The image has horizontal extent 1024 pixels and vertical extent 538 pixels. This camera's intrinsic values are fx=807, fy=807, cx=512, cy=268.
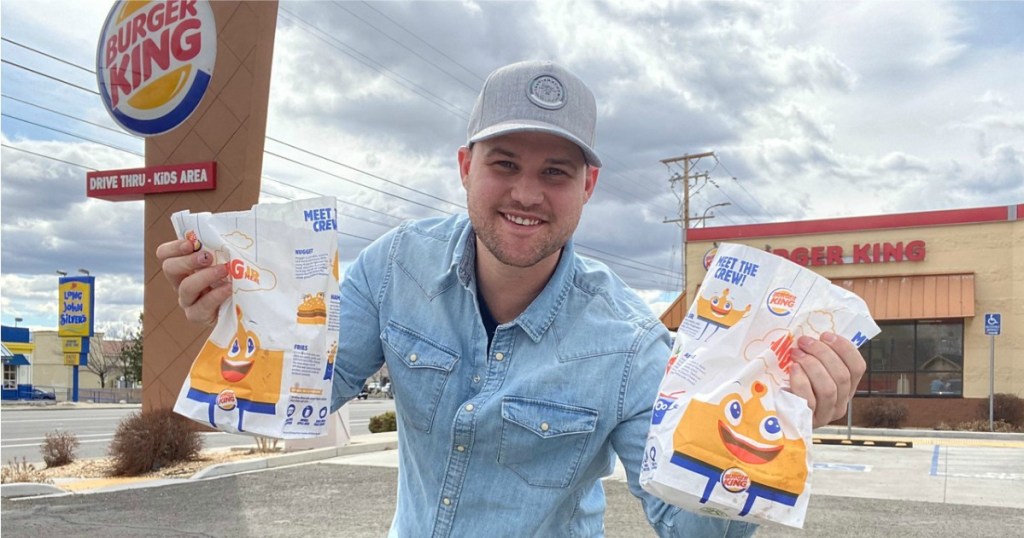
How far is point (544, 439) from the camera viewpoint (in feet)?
7.10

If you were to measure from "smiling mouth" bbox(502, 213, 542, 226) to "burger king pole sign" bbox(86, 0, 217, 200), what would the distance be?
612 inches

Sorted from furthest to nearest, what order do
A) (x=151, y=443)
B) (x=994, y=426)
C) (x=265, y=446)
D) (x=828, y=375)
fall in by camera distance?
1. (x=994, y=426)
2. (x=265, y=446)
3. (x=151, y=443)
4. (x=828, y=375)

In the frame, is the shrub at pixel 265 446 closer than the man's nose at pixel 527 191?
No

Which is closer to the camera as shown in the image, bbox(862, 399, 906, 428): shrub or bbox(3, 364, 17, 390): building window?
bbox(862, 399, 906, 428): shrub

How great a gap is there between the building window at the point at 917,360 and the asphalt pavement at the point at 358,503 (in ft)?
30.0

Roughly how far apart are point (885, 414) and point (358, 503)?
15.2 m

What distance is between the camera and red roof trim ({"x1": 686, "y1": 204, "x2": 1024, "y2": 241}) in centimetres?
2078

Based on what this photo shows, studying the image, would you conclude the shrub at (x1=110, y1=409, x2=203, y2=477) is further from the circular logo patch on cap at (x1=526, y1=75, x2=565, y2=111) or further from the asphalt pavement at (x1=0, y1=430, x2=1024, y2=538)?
the circular logo patch on cap at (x1=526, y1=75, x2=565, y2=111)

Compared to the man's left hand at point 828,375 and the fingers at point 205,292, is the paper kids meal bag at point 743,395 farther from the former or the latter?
the fingers at point 205,292

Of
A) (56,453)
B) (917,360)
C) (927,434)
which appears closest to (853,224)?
(917,360)

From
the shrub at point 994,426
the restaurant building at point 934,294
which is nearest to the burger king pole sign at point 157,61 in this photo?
the restaurant building at point 934,294

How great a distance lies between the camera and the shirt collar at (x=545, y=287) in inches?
88.1

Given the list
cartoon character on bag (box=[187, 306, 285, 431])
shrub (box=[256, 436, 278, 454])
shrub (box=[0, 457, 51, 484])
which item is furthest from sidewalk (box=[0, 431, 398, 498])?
cartoon character on bag (box=[187, 306, 285, 431])

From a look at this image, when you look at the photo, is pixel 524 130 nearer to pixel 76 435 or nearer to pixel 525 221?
pixel 525 221
